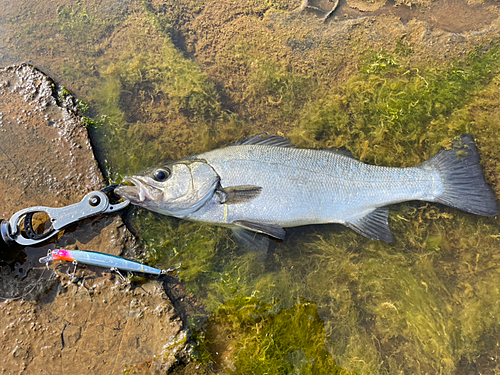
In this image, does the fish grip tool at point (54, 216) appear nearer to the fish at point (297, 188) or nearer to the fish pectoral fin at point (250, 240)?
the fish at point (297, 188)

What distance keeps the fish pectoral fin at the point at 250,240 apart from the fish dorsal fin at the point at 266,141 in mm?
1010

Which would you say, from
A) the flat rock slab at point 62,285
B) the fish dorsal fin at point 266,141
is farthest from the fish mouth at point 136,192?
the fish dorsal fin at point 266,141

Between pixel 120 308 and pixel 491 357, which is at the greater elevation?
pixel 120 308

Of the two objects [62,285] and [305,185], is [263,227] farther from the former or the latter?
[62,285]

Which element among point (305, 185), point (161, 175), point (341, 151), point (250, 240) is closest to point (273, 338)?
point (250, 240)

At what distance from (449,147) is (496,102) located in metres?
0.82

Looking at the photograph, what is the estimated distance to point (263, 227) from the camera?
9.53 ft

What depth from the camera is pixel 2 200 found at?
9.37 feet

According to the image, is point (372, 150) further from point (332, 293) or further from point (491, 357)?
point (491, 357)

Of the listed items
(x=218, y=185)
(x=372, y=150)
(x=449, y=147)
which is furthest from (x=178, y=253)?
(x=449, y=147)

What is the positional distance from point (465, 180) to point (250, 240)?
8.15ft

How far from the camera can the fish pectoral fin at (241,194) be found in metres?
2.91

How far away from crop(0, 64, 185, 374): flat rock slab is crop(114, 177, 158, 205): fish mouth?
1.07ft

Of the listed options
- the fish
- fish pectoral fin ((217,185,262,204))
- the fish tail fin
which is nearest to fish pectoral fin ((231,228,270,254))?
the fish
